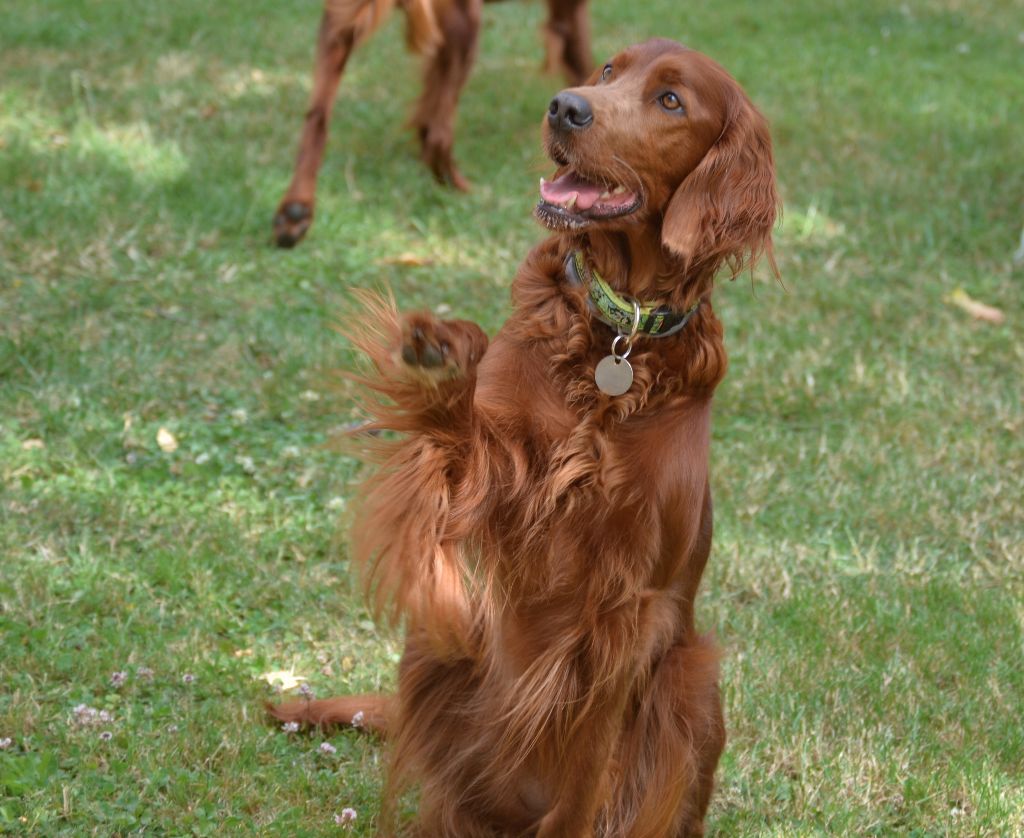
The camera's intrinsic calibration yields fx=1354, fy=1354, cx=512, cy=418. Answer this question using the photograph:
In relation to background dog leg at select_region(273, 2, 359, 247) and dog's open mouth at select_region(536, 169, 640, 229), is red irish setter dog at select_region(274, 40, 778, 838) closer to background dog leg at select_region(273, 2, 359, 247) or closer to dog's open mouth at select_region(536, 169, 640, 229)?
dog's open mouth at select_region(536, 169, 640, 229)

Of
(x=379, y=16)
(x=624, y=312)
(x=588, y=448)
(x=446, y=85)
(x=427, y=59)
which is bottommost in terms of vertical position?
(x=446, y=85)

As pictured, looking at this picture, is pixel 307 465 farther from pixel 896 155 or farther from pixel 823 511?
pixel 896 155

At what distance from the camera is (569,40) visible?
6734mm

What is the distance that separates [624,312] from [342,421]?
2.07 metres

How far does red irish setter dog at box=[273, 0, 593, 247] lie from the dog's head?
2.98 meters

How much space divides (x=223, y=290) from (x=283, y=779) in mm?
2550

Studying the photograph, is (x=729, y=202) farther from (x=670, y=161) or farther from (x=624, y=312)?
(x=624, y=312)

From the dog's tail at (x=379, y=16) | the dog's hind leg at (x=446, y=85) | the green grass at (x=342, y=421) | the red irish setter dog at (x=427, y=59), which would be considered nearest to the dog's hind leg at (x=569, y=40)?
the red irish setter dog at (x=427, y=59)

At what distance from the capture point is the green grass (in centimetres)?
305

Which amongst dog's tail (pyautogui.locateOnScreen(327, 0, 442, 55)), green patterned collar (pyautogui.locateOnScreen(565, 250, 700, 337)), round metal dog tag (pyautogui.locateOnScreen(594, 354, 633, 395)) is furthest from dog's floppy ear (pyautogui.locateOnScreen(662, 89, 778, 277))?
dog's tail (pyautogui.locateOnScreen(327, 0, 442, 55))

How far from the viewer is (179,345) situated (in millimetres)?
4672

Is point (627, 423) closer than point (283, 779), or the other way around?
point (627, 423)

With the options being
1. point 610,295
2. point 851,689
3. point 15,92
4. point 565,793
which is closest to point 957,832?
point 851,689

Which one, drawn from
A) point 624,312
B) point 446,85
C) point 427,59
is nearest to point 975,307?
point 446,85
